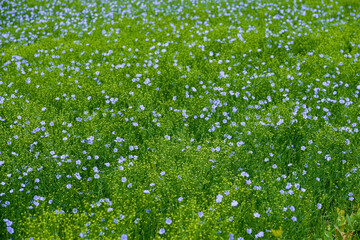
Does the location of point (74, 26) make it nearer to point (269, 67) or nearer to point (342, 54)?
point (269, 67)

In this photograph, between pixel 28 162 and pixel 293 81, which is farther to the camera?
pixel 293 81

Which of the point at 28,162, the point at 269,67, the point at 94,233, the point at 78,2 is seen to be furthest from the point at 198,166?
the point at 78,2

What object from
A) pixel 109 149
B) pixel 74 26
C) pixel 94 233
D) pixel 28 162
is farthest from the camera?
pixel 74 26

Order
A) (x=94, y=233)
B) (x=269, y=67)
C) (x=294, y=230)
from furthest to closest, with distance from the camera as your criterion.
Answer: (x=269, y=67), (x=294, y=230), (x=94, y=233)

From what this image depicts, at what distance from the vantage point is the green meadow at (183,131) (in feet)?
11.7

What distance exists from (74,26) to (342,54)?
599cm

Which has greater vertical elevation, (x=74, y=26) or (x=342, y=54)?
(x=74, y=26)

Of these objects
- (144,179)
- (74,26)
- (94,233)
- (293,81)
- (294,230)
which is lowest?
(294,230)

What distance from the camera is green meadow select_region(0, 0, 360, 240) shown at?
357cm

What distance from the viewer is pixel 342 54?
693cm

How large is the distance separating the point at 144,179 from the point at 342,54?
15.6 ft

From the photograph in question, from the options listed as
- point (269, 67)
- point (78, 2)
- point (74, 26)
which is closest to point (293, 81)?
point (269, 67)

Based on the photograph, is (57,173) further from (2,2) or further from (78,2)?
(2,2)

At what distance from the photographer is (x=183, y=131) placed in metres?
4.80
